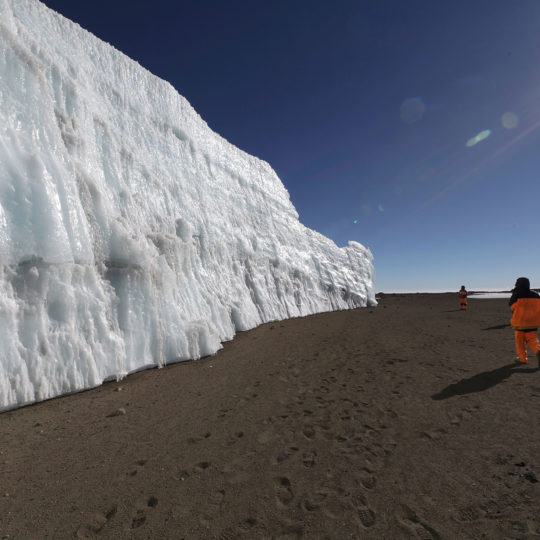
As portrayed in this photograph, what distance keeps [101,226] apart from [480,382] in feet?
31.2

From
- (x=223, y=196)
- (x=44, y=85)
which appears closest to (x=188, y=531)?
(x=44, y=85)

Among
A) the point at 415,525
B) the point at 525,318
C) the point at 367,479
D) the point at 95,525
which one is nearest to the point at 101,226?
the point at 95,525

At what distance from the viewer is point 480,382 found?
6.00m

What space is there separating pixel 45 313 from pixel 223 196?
1043 centimetres

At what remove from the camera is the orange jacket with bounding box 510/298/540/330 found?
7059mm

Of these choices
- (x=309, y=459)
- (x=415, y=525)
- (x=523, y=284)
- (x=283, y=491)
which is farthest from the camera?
(x=523, y=284)

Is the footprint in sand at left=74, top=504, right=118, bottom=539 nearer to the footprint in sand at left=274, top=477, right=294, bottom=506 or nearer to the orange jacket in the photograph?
the footprint in sand at left=274, top=477, right=294, bottom=506

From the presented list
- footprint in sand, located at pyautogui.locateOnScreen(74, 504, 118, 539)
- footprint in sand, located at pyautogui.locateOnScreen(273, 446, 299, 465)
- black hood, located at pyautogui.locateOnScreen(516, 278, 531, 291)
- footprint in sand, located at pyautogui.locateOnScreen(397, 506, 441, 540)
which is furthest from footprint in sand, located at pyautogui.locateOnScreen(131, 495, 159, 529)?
black hood, located at pyautogui.locateOnScreen(516, 278, 531, 291)

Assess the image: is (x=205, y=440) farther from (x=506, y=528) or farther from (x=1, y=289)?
(x=1, y=289)

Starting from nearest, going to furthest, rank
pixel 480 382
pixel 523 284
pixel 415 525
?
1. pixel 415 525
2. pixel 480 382
3. pixel 523 284

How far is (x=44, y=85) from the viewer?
6672mm

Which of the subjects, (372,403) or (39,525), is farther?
(372,403)

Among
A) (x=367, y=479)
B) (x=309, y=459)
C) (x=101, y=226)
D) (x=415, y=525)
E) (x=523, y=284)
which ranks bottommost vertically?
(x=415, y=525)

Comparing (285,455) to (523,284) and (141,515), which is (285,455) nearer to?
(141,515)
